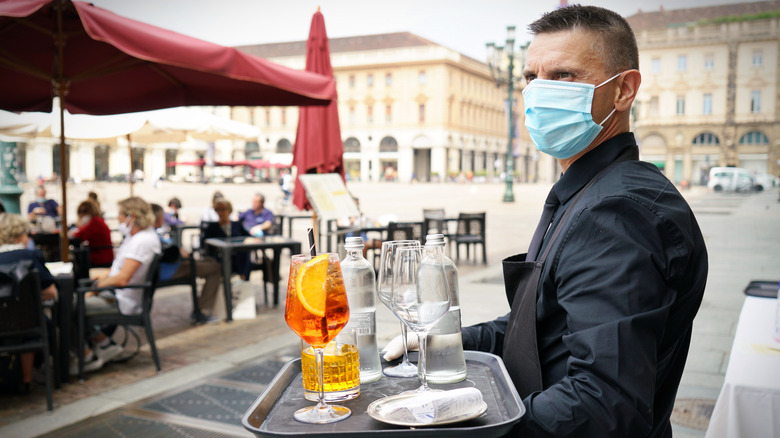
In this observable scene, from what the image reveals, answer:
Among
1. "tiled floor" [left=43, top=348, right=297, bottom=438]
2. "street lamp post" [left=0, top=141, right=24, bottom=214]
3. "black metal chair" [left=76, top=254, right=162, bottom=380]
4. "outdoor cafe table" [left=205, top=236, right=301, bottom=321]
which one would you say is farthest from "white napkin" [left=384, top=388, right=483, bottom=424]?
"street lamp post" [left=0, top=141, right=24, bottom=214]

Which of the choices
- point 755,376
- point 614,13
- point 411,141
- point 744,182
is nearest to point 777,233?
point 755,376

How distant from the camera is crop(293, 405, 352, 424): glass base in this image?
114 centimetres

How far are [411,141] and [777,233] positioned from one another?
57120mm

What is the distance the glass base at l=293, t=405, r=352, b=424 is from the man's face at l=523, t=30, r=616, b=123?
934mm

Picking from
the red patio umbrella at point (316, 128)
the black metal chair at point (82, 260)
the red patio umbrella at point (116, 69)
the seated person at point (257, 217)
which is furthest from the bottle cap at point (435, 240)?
the seated person at point (257, 217)

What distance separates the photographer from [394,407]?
1128 millimetres

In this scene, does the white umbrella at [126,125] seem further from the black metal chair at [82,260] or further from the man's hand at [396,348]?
the man's hand at [396,348]

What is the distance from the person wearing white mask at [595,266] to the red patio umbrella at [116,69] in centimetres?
340

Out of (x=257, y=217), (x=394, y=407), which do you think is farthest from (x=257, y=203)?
(x=394, y=407)

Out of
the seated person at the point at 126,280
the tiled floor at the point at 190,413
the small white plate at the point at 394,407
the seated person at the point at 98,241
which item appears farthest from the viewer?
the seated person at the point at 98,241

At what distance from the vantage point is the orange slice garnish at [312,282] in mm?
1210

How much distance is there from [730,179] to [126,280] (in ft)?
143

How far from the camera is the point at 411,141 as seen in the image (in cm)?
7112

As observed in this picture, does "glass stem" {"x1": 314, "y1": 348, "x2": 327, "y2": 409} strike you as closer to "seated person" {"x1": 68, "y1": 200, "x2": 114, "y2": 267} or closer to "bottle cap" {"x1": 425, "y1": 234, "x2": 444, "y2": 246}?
"bottle cap" {"x1": 425, "y1": 234, "x2": 444, "y2": 246}
